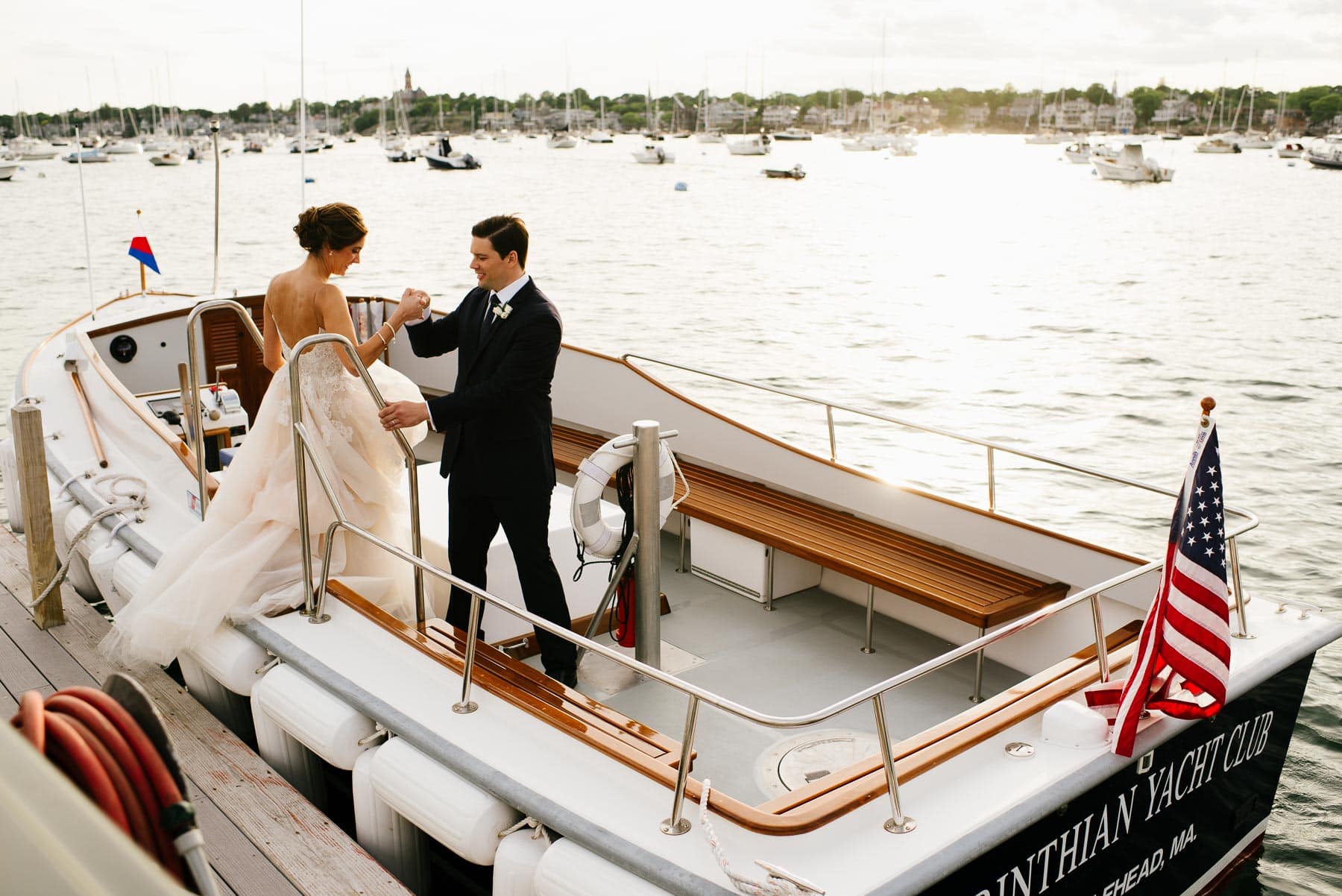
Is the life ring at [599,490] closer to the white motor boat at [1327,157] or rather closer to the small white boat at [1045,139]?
the white motor boat at [1327,157]

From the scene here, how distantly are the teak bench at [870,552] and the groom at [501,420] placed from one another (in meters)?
1.12

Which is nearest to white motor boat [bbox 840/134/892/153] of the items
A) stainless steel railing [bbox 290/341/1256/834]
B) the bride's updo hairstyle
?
the bride's updo hairstyle

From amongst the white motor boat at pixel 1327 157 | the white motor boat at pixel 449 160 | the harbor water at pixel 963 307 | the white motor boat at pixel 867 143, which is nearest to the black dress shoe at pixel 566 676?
the harbor water at pixel 963 307

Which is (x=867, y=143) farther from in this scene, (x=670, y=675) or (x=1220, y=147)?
(x=670, y=675)

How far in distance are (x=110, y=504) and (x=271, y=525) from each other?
4.25ft

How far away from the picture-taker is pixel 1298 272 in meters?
25.1

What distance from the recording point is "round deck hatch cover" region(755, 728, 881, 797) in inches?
128

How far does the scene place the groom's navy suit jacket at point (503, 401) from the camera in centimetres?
330

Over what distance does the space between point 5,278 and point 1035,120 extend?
11694 cm

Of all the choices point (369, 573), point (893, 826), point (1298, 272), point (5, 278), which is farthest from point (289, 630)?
point (1298, 272)

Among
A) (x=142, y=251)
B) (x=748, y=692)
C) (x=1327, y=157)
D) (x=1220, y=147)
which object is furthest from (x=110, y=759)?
(x=1220, y=147)

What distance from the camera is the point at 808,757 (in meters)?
3.38

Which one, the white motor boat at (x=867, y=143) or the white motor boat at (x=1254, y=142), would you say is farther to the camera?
the white motor boat at (x=867, y=143)

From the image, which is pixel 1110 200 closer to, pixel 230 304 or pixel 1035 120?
pixel 230 304
